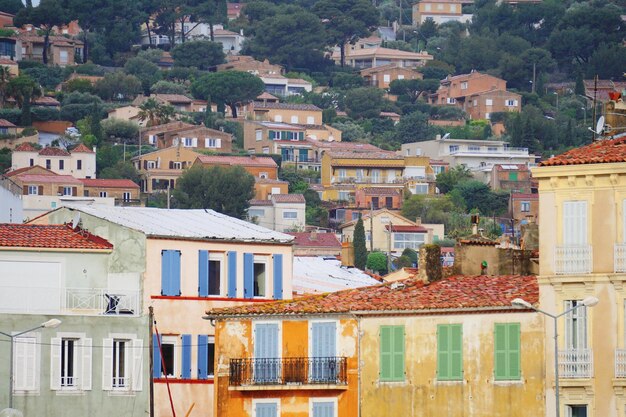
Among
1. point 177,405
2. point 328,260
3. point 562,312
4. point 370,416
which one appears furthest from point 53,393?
point 328,260

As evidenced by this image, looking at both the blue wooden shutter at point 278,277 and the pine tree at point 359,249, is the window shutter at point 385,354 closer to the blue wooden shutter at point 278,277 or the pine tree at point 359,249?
the blue wooden shutter at point 278,277

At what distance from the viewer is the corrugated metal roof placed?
74.4m

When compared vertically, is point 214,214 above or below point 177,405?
above

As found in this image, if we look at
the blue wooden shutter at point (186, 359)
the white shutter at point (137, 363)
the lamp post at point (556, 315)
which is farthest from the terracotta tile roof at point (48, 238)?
the lamp post at point (556, 315)

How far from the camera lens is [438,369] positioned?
211 feet

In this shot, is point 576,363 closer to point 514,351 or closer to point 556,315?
point 556,315

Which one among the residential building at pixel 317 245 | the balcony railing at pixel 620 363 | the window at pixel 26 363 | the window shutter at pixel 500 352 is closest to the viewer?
the balcony railing at pixel 620 363

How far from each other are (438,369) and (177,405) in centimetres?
1153

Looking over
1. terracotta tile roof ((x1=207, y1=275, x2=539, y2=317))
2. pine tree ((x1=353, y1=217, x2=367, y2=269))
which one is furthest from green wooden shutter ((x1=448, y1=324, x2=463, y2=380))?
pine tree ((x1=353, y1=217, x2=367, y2=269))

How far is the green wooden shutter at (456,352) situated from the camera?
64250 mm

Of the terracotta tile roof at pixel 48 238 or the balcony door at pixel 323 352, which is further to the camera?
the terracotta tile roof at pixel 48 238

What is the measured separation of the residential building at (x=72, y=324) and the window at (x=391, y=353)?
942cm

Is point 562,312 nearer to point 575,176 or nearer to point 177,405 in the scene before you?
point 575,176

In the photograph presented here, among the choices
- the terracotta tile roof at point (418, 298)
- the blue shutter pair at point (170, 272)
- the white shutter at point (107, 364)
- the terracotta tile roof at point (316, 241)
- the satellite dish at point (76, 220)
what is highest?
the terracotta tile roof at point (316, 241)
